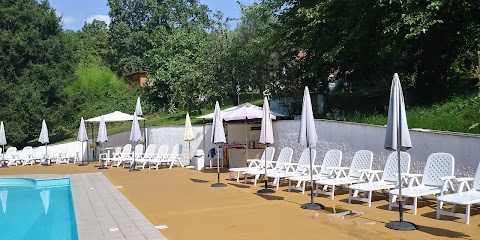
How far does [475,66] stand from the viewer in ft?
50.4

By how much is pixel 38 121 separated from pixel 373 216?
89.5ft

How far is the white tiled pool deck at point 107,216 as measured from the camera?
654cm

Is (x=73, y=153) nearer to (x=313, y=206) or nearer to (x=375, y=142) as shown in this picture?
(x=375, y=142)

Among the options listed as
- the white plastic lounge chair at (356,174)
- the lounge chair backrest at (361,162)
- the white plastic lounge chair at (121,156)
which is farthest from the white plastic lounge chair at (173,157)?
the lounge chair backrest at (361,162)

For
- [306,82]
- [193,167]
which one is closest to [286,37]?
[306,82]

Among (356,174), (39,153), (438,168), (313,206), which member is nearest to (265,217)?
(313,206)

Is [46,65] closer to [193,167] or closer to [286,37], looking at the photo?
[193,167]

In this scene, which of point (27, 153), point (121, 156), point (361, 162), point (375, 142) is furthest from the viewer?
point (27, 153)

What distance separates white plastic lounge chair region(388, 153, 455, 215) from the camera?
7.10 m

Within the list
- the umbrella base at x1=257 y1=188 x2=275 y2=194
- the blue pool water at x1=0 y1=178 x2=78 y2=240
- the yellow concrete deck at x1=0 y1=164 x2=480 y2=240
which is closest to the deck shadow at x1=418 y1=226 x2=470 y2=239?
the yellow concrete deck at x1=0 y1=164 x2=480 y2=240

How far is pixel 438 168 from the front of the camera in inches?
296

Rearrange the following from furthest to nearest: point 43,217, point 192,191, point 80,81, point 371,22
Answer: point 80,81, point 371,22, point 192,191, point 43,217

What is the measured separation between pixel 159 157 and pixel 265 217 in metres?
10.7

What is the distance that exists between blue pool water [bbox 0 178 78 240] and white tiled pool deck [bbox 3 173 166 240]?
0.91 ft
